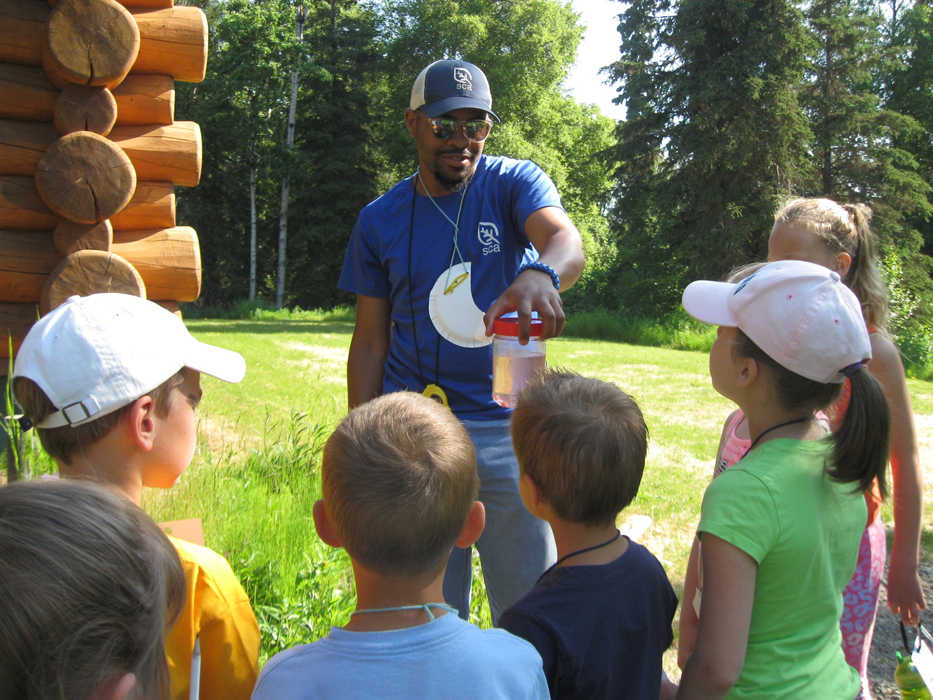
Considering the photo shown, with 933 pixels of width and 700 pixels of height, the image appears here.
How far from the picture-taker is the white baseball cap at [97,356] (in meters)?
1.61

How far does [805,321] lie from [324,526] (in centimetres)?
120

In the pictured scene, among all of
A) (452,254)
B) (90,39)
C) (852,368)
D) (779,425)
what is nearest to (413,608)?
(779,425)

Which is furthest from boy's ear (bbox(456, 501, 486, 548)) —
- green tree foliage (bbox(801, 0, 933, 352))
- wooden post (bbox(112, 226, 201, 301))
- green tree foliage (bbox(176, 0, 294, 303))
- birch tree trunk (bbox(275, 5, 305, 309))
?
green tree foliage (bbox(176, 0, 294, 303))

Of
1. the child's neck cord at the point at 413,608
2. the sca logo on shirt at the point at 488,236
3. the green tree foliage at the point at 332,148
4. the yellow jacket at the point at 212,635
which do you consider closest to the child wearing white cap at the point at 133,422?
the yellow jacket at the point at 212,635

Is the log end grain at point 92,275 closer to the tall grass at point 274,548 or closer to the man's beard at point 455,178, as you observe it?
the tall grass at point 274,548

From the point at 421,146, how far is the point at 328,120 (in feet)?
112

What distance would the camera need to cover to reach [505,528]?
104 inches

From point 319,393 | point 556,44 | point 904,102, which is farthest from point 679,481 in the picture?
point 904,102

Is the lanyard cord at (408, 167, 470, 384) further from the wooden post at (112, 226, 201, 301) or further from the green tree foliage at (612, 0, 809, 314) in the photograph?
the green tree foliage at (612, 0, 809, 314)

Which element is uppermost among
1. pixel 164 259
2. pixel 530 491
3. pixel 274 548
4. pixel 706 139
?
pixel 706 139

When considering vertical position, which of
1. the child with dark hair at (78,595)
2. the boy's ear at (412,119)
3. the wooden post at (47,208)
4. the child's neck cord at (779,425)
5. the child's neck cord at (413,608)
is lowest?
the child's neck cord at (413,608)

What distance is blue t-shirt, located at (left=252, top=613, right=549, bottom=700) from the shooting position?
4.11 feet

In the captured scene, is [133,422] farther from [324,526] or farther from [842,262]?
[842,262]

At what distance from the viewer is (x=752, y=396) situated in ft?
6.32
